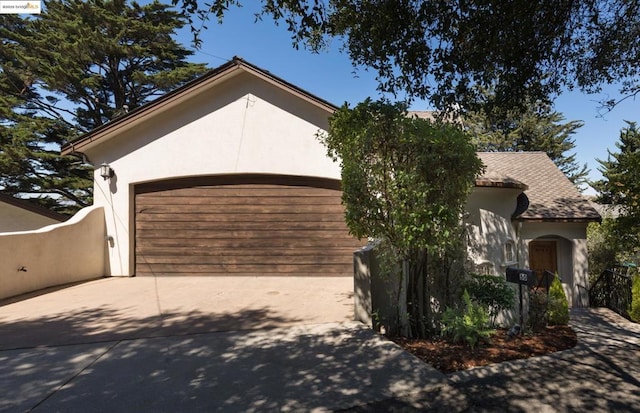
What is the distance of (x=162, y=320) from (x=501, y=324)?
5623 millimetres

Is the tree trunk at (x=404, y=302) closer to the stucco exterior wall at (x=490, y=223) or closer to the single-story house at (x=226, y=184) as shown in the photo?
the stucco exterior wall at (x=490, y=223)

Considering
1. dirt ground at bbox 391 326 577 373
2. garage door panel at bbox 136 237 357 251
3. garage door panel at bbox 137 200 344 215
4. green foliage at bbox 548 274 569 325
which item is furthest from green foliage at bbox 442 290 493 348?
garage door panel at bbox 137 200 344 215

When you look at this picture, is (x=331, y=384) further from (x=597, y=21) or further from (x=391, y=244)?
(x=597, y=21)

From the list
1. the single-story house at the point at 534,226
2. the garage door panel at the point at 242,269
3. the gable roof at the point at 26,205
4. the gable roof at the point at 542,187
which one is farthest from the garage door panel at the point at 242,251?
the gable roof at the point at 26,205

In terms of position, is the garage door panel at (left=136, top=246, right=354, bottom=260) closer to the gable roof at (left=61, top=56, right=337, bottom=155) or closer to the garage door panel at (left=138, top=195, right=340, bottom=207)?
the garage door panel at (left=138, top=195, right=340, bottom=207)

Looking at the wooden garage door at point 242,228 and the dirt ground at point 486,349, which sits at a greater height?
the wooden garage door at point 242,228

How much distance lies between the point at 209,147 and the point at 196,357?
647 centimetres

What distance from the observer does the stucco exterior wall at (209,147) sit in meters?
8.72

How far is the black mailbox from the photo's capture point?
4.69 meters

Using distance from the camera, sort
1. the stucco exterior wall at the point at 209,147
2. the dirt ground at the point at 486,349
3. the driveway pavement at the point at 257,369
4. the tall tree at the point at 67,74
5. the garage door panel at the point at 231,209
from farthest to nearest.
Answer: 1. the tall tree at the point at 67,74
2. the garage door panel at the point at 231,209
3. the stucco exterior wall at the point at 209,147
4. the dirt ground at the point at 486,349
5. the driveway pavement at the point at 257,369

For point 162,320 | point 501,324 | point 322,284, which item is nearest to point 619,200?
point 501,324

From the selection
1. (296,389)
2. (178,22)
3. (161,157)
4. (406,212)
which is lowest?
(296,389)

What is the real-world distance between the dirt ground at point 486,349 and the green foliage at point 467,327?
10 cm

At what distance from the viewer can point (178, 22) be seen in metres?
21.2
